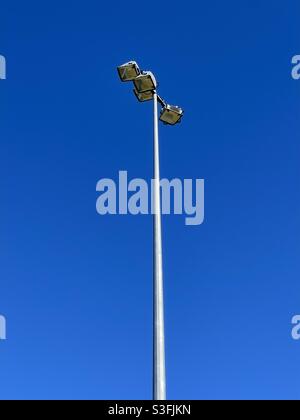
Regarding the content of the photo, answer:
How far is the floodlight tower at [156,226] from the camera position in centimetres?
800

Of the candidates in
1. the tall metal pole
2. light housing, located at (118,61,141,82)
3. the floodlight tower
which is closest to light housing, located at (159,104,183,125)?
the floodlight tower

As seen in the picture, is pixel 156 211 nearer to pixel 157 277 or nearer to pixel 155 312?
pixel 157 277

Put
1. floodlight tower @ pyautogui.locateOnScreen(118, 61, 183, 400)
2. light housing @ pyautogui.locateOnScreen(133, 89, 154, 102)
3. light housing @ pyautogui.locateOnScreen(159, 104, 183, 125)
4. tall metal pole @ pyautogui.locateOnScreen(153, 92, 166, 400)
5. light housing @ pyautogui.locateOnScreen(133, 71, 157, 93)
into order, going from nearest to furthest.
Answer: tall metal pole @ pyautogui.locateOnScreen(153, 92, 166, 400) → floodlight tower @ pyautogui.locateOnScreen(118, 61, 183, 400) → light housing @ pyautogui.locateOnScreen(133, 71, 157, 93) → light housing @ pyautogui.locateOnScreen(133, 89, 154, 102) → light housing @ pyautogui.locateOnScreen(159, 104, 183, 125)

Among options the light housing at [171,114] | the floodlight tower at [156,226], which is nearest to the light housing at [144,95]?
the floodlight tower at [156,226]

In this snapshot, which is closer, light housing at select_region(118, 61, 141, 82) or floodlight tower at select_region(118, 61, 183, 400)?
floodlight tower at select_region(118, 61, 183, 400)

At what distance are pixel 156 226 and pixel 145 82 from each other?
3456mm

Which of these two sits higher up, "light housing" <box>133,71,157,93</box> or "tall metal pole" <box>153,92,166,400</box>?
"light housing" <box>133,71,157,93</box>

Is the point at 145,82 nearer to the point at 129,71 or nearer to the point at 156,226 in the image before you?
the point at 129,71

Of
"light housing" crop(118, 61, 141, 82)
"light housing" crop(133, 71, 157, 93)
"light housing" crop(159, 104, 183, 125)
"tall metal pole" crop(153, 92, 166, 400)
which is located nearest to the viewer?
"tall metal pole" crop(153, 92, 166, 400)

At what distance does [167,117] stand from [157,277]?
14.3ft

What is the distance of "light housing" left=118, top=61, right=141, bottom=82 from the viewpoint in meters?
11.3

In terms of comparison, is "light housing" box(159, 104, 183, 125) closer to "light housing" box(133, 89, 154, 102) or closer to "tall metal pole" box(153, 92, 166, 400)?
"light housing" box(133, 89, 154, 102)

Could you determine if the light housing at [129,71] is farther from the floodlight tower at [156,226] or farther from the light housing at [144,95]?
the light housing at [144,95]
